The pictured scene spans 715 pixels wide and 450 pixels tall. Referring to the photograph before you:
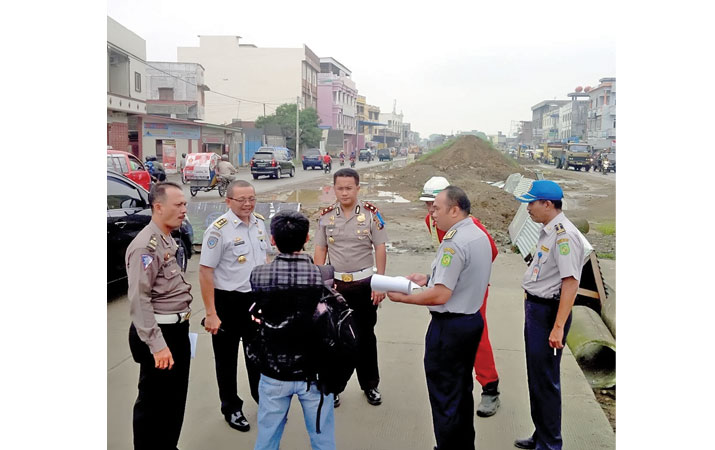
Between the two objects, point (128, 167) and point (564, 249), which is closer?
point (564, 249)

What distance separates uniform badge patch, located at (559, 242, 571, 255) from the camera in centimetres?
315

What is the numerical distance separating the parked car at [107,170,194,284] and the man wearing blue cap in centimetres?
398

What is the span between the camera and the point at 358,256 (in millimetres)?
4168

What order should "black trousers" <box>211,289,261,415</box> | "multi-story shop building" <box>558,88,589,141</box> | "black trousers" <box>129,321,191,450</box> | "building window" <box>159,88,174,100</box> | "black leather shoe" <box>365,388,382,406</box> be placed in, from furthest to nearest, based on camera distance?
"multi-story shop building" <box>558,88,589,141</box> → "building window" <box>159,88,174,100</box> → "black leather shoe" <box>365,388,382,406</box> → "black trousers" <box>211,289,261,415</box> → "black trousers" <box>129,321,191,450</box>

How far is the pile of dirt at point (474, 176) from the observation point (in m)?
14.4

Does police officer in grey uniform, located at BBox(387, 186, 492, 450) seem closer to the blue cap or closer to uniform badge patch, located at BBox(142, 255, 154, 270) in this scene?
the blue cap

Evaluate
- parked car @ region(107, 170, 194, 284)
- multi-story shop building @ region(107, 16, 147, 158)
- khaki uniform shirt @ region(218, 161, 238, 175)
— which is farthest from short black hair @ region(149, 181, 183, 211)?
multi-story shop building @ region(107, 16, 147, 158)

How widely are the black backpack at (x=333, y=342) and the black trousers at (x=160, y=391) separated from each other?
0.85 m

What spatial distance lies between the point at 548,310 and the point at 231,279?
1.91 m

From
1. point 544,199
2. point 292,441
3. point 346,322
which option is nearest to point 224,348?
point 292,441

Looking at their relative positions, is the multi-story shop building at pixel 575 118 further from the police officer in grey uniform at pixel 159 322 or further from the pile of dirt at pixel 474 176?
the police officer in grey uniform at pixel 159 322

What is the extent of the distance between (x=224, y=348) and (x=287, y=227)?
1.59 m

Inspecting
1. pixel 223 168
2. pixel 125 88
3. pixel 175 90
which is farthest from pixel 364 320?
pixel 175 90

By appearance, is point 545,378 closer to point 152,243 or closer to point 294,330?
point 294,330
